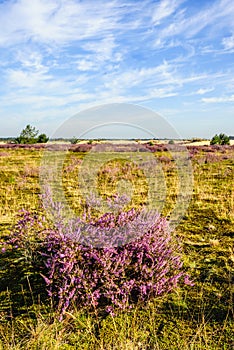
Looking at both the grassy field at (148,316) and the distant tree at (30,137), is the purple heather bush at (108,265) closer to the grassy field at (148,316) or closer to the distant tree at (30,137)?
the grassy field at (148,316)

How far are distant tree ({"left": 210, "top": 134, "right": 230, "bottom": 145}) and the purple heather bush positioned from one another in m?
36.3

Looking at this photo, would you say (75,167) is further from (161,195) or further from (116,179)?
(161,195)

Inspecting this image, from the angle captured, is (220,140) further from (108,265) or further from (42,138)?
(108,265)

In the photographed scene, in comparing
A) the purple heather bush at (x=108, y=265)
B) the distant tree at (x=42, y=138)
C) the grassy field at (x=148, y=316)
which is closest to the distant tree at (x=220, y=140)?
the distant tree at (x=42, y=138)

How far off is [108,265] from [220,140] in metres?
37.7

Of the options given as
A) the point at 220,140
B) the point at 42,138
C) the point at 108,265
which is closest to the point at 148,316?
the point at 108,265

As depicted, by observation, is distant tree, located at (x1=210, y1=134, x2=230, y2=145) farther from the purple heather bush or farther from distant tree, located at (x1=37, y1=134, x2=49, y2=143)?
the purple heather bush

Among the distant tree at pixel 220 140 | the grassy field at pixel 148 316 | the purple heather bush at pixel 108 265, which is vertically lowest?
the grassy field at pixel 148 316

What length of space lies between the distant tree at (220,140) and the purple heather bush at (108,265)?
119ft

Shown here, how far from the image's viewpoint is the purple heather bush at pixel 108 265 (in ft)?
10.5

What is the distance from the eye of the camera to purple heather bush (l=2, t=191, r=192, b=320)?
10.5 feet

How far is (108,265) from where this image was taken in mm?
3199

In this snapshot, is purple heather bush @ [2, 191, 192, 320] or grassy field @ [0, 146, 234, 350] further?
purple heather bush @ [2, 191, 192, 320]

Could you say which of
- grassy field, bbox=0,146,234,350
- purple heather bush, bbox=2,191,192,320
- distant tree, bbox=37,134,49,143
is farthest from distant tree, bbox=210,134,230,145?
purple heather bush, bbox=2,191,192,320
